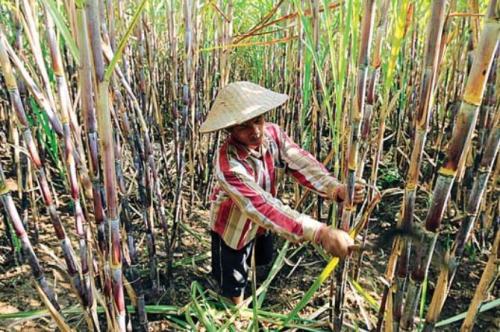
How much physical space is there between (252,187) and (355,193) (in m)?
0.26

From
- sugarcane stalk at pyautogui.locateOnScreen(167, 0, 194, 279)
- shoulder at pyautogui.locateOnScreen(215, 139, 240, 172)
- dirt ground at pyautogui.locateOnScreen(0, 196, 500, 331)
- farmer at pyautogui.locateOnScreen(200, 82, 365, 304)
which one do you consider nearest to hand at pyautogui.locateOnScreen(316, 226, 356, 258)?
farmer at pyautogui.locateOnScreen(200, 82, 365, 304)

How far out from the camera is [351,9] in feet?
2.81

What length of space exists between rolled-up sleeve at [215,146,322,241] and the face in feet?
0.17

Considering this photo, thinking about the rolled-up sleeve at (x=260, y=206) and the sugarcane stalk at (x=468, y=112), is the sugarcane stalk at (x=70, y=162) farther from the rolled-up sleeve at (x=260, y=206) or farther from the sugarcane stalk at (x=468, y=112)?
the sugarcane stalk at (x=468, y=112)

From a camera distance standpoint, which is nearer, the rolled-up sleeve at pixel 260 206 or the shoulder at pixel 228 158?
the rolled-up sleeve at pixel 260 206

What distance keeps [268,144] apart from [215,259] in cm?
47

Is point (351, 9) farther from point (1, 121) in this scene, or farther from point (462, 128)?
point (1, 121)

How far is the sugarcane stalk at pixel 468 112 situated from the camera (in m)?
0.45

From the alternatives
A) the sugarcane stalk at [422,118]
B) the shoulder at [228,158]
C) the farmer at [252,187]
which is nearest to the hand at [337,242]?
the farmer at [252,187]

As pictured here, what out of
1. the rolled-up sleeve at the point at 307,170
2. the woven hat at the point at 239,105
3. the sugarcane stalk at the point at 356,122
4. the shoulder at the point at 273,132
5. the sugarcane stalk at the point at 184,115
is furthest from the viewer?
the sugarcane stalk at the point at 184,115

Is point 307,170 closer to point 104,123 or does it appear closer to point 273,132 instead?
point 273,132

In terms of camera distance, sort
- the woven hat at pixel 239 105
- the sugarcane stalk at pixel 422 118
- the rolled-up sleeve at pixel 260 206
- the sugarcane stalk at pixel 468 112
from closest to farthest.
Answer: the sugarcane stalk at pixel 468 112
the sugarcane stalk at pixel 422 118
the rolled-up sleeve at pixel 260 206
the woven hat at pixel 239 105

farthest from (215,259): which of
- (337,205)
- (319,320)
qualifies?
(337,205)

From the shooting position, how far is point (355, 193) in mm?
1060
